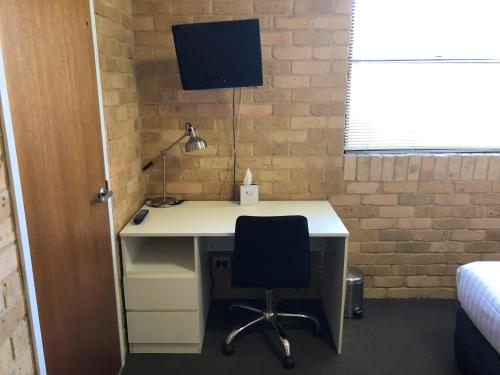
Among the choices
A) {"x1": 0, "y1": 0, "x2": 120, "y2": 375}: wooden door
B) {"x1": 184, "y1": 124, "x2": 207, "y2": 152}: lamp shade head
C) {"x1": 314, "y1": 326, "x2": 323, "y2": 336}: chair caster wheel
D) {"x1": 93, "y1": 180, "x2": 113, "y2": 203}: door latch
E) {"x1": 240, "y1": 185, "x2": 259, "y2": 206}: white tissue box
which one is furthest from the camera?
{"x1": 240, "y1": 185, "x2": 259, "y2": 206}: white tissue box

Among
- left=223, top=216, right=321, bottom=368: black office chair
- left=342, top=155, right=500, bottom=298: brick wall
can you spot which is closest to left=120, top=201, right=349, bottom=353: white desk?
left=223, top=216, right=321, bottom=368: black office chair

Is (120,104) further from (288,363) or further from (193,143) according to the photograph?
(288,363)

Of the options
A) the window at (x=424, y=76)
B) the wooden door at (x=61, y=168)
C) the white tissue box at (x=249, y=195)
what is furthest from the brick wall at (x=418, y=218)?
the wooden door at (x=61, y=168)

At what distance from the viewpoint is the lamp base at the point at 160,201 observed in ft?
8.87

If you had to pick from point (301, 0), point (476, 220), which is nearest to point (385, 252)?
point (476, 220)

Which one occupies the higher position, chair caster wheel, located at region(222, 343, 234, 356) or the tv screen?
the tv screen

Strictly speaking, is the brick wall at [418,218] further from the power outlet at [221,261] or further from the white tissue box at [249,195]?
the power outlet at [221,261]

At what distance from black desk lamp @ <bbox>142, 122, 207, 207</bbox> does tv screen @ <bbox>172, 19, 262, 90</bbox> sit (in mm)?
272

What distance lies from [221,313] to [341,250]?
3.25ft

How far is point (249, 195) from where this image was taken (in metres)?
2.69

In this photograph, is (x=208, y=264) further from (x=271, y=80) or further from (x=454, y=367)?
(x=454, y=367)

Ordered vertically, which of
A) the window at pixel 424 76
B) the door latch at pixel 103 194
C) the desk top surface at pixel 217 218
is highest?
the window at pixel 424 76

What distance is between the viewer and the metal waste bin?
2723 mm

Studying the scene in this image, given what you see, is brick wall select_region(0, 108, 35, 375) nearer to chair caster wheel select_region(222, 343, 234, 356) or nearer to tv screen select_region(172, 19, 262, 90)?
chair caster wheel select_region(222, 343, 234, 356)
